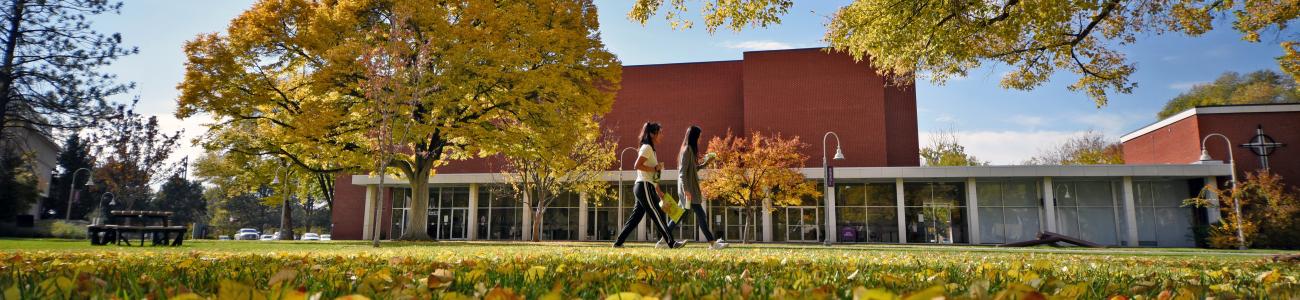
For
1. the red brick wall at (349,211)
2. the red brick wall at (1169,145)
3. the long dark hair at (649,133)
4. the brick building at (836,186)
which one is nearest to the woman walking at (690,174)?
the long dark hair at (649,133)

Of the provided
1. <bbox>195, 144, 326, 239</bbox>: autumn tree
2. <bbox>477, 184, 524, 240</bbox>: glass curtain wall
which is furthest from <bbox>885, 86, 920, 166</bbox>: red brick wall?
<bbox>195, 144, 326, 239</bbox>: autumn tree

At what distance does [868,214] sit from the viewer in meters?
33.9

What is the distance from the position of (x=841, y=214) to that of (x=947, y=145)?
25598 mm

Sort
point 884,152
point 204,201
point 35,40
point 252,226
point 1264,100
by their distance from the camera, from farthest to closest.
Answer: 1. point 252,226
2. point 204,201
3. point 1264,100
4. point 884,152
5. point 35,40

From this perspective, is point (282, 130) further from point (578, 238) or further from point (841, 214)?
point (841, 214)

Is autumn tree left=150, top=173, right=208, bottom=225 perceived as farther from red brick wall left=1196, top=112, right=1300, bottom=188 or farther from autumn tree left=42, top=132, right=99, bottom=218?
red brick wall left=1196, top=112, right=1300, bottom=188

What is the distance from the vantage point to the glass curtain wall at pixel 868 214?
33.7 metres

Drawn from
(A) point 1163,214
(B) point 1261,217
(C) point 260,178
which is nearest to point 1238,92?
(A) point 1163,214

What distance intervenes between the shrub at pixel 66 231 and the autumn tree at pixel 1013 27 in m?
22.0

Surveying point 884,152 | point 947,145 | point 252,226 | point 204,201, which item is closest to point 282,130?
point 884,152

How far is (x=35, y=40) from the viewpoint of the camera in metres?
18.6

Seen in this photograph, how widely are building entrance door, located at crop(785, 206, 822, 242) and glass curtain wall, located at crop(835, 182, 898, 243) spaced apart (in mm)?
1146

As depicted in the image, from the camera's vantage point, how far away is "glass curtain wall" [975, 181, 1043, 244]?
3300cm

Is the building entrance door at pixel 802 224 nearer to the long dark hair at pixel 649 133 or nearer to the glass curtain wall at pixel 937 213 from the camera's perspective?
the glass curtain wall at pixel 937 213
